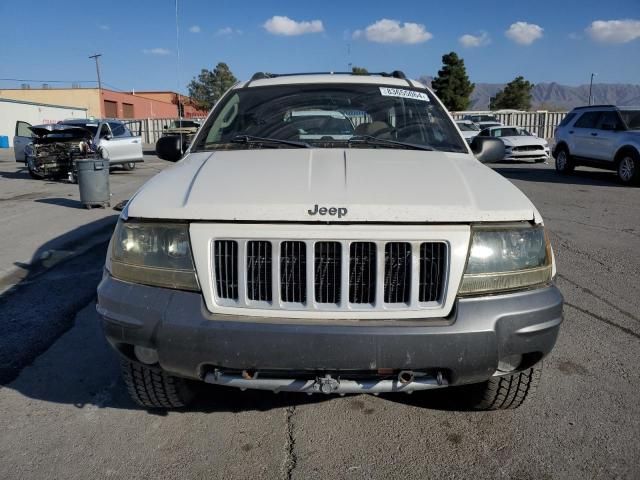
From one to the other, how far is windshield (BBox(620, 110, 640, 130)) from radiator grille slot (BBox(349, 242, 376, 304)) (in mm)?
13159

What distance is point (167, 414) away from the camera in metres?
2.88

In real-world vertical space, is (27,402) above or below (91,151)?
below

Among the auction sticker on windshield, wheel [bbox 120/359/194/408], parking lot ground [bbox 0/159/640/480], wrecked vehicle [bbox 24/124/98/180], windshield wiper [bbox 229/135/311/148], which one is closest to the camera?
parking lot ground [bbox 0/159/640/480]

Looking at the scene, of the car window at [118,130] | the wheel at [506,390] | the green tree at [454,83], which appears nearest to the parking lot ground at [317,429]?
the wheel at [506,390]

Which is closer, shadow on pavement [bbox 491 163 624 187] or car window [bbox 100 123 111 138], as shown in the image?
shadow on pavement [bbox 491 163 624 187]

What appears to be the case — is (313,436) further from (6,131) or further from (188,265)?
(6,131)

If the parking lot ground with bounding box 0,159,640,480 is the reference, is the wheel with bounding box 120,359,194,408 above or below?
above

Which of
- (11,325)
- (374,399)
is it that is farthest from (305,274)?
(11,325)

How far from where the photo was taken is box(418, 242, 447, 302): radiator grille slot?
7.32ft

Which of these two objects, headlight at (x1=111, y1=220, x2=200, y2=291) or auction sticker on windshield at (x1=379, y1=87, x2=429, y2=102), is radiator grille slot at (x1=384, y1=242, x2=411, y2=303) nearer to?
headlight at (x1=111, y1=220, x2=200, y2=291)

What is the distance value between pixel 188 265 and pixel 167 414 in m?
1.08

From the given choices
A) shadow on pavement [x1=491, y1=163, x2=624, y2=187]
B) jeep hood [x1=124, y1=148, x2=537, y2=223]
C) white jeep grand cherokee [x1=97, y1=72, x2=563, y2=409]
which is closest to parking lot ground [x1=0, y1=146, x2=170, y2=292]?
jeep hood [x1=124, y1=148, x2=537, y2=223]

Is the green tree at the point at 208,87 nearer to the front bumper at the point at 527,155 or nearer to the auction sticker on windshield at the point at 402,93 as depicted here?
the front bumper at the point at 527,155

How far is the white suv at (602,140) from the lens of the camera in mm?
12531
